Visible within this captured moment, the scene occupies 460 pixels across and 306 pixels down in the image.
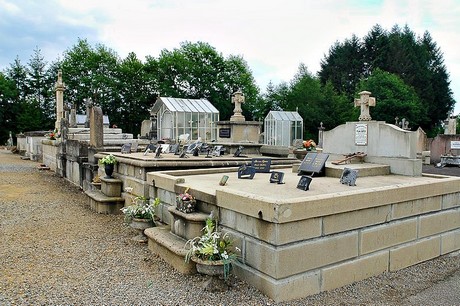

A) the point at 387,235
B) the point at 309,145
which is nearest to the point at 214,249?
the point at 387,235

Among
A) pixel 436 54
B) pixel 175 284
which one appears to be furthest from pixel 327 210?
pixel 436 54

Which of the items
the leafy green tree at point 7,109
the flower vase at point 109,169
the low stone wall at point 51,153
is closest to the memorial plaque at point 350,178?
the flower vase at point 109,169

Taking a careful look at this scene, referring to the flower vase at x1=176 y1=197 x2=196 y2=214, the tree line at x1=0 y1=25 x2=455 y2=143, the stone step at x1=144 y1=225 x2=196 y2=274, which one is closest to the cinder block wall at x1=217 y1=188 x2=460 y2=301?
the flower vase at x1=176 y1=197 x2=196 y2=214

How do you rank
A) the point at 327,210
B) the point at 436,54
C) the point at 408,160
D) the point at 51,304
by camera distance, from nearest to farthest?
the point at 51,304 → the point at 327,210 → the point at 408,160 → the point at 436,54

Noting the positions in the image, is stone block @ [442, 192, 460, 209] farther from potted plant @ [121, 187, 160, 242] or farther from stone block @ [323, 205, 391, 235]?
potted plant @ [121, 187, 160, 242]

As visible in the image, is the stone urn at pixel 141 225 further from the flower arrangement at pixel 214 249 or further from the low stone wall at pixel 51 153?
the low stone wall at pixel 51 153

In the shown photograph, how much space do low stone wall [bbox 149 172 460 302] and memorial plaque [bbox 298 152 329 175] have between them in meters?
0.78

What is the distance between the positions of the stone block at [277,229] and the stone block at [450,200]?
286cm

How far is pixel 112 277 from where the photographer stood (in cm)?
494

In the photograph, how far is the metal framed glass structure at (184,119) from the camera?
22.7 m

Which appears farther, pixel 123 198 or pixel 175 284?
pixel 123 198

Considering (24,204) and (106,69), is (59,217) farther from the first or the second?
(106,69)

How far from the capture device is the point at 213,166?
9375 mm

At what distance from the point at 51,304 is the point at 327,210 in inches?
124
